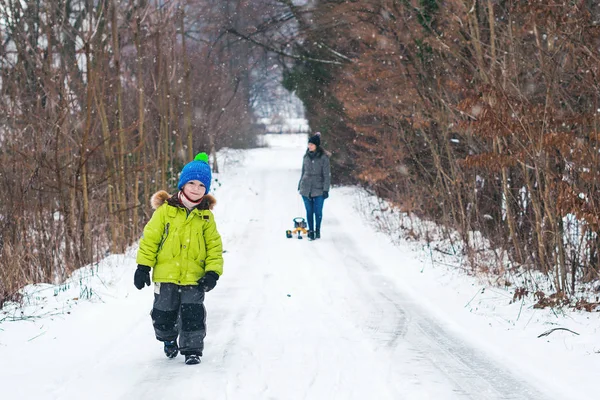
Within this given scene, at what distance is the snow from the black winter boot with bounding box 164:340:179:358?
0.08 metres

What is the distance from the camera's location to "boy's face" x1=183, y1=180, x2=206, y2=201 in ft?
19.5

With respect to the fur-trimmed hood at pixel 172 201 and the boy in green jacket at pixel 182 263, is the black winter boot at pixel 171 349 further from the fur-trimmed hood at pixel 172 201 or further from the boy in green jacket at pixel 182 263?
the fur-trimmed hood at pixel 172 201

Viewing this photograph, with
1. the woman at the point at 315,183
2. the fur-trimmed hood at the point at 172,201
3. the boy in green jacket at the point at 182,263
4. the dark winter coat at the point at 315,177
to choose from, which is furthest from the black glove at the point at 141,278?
the dark winter coat at the point at 315,177

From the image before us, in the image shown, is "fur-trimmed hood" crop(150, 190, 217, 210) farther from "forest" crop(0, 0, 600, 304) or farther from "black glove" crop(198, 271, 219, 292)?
"forest" crop(0, 0, 600, 304)

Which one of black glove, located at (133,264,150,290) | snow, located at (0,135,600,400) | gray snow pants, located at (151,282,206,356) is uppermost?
black glove, located at (133,264,150,290)

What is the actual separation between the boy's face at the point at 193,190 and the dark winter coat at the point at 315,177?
28.6 feet

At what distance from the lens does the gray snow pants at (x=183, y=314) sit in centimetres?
583

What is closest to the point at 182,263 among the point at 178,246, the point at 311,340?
the point at 178,246

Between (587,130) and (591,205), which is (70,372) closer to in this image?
(591,205)

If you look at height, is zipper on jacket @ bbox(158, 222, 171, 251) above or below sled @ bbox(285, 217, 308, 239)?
above

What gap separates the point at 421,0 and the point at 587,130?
6.92 metres

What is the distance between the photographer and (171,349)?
6.01m

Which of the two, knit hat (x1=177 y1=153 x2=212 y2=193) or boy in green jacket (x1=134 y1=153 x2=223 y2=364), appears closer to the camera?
boy in green jacket (x1=134 y1=153 x2=223 y2=364)

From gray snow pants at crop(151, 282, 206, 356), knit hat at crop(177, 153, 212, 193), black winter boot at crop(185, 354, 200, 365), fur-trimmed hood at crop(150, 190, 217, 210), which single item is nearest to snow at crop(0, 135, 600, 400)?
black winter boot at crop(185, 354, 200, 365)
